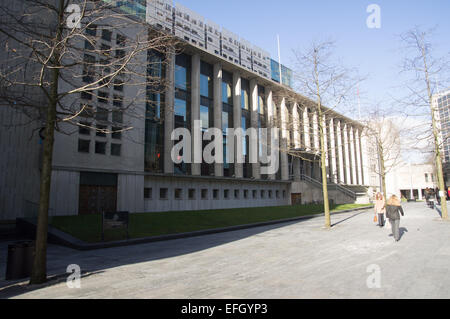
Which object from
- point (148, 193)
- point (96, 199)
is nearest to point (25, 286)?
point (96, 199)

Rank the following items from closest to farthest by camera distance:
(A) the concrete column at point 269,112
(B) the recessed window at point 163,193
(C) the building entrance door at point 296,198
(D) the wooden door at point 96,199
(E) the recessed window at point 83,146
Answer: (D) the wooden door at point 96,199
(E) the recessed window at point 83,146
(B) the recessed window at point 163,193
(A) the concrete column at point 269,112
(C) the building entrance door at point 296,198

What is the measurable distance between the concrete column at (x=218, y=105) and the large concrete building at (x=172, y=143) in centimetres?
12

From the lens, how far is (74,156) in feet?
72.1

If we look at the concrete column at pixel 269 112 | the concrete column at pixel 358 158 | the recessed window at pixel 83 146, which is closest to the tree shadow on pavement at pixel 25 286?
the recessed window at pixel 83 146

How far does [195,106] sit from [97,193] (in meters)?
14.0

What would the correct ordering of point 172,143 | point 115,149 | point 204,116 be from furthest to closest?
point 204,116 → point 172,143 → point 115,149

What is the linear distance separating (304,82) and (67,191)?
1794cm

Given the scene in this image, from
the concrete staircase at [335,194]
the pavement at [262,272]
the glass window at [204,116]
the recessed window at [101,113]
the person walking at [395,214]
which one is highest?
the glass window at [204,116]

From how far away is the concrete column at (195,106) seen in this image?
31.1m

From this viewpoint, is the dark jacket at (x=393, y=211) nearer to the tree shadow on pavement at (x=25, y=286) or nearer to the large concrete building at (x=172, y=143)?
the large concrete building at (x=172, y=143)

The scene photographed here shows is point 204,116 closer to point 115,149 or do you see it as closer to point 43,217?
point 115,149

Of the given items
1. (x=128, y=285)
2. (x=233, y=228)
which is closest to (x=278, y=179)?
(x=233, y=228)

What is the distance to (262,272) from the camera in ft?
23.4
